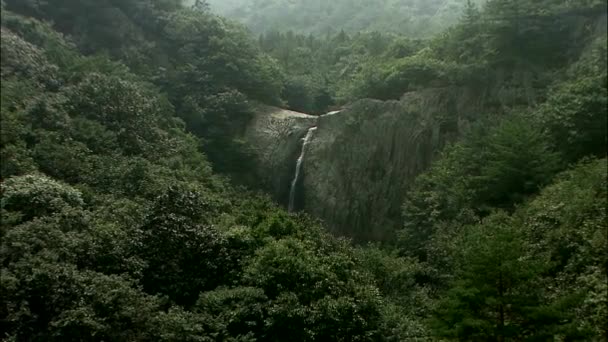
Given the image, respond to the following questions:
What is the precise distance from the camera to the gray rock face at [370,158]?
23911 mm

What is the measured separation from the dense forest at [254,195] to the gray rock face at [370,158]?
468 mm

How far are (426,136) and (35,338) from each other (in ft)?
56.0

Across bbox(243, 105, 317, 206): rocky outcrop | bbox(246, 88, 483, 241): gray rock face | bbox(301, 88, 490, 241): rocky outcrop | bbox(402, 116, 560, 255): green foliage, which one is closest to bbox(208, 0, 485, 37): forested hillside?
bbox(243, 105, 317, 206): rocky outcrop

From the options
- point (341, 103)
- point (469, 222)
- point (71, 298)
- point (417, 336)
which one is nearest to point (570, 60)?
point (469, 222)

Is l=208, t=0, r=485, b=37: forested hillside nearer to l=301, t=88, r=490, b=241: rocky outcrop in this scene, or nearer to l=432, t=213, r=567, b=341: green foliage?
l=301, t=88, r=490, b=241: rocky outcrop

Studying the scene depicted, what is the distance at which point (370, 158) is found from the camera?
24.8 metres

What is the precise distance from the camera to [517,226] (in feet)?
52.0

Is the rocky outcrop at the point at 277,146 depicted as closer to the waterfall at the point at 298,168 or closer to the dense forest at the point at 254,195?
the waterfall at the point at 298,168

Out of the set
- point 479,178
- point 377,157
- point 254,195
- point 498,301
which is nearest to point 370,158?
point 377,157

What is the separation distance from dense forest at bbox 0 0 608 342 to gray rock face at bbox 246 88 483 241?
468mm

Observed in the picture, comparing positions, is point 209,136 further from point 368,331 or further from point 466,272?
point 466,272

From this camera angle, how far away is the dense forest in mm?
13031

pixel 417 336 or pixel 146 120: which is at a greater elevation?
pixel 146 120

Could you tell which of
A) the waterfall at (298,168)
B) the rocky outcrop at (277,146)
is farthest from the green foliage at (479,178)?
the rocky outcrop at (277,146)
